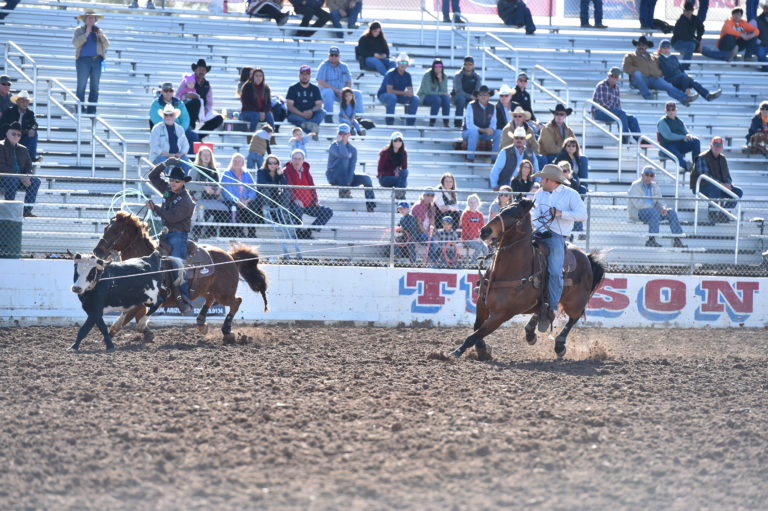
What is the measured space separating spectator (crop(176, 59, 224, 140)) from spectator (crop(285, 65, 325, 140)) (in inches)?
53.8

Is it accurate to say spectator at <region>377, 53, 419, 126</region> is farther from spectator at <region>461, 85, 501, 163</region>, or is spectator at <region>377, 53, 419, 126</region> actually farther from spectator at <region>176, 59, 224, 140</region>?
spectator at <region>176, 59, 224, 140</region>

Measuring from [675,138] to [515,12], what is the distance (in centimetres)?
632

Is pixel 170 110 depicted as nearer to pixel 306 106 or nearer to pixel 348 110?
pixel 306 106

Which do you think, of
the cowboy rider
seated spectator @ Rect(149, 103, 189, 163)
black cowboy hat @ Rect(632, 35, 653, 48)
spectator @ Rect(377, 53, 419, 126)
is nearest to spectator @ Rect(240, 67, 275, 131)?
seated spectator @ Rect(149, 103, 189, 163)

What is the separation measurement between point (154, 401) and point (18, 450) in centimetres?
156

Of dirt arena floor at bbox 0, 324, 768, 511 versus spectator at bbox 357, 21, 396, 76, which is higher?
spectator at bbox 357, 21, 396, 76

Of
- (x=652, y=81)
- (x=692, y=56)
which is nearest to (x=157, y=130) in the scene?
(x=652, y=81)

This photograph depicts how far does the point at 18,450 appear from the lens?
21.4 feet

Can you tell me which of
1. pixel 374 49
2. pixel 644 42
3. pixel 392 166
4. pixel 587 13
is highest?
pixel 587 13

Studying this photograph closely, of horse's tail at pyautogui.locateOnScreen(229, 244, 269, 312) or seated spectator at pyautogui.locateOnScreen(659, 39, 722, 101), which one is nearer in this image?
horse's tail at pyautogui.locateOnScreen(229, 244, 269, 312)

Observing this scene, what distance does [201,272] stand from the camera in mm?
12219

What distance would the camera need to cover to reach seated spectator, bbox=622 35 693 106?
22109 mm

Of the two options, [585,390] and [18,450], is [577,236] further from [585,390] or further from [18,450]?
[18,450]

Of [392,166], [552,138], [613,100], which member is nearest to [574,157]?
[552,138]
